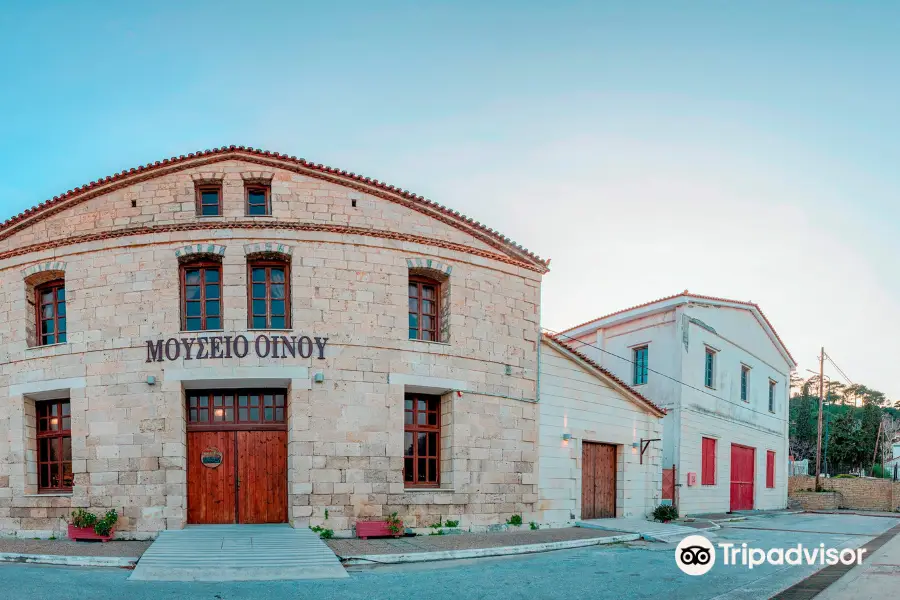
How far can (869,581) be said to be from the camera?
11.1m

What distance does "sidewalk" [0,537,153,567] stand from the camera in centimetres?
1214

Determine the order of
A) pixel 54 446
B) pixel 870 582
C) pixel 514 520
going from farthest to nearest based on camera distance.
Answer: pixel 514 520 < pixel 54 446 < pixel 870 582

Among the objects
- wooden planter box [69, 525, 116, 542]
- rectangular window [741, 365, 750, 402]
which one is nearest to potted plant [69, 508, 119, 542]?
wooden planter box [69, 525, 116, 542]

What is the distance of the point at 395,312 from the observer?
53.0 ft

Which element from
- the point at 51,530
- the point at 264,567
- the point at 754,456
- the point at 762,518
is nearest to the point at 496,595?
the point at 264,567

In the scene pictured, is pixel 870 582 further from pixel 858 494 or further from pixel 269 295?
pixel 858 494

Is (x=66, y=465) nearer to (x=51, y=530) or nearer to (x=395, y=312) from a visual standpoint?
(x=51, y=530)

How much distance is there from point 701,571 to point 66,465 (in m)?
13.6

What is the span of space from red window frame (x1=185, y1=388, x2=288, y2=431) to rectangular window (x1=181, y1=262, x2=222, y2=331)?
154cm

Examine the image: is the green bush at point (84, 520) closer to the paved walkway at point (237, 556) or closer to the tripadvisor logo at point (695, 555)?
the paved walkway at point (237, 556)

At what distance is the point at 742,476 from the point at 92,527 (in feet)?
78.2

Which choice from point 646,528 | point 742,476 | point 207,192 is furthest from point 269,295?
point 742,476

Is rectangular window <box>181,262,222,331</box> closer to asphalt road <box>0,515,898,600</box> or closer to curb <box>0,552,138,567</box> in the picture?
curb <box>0,552,138,567</box>

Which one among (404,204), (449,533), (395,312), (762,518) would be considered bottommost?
(762,518)
